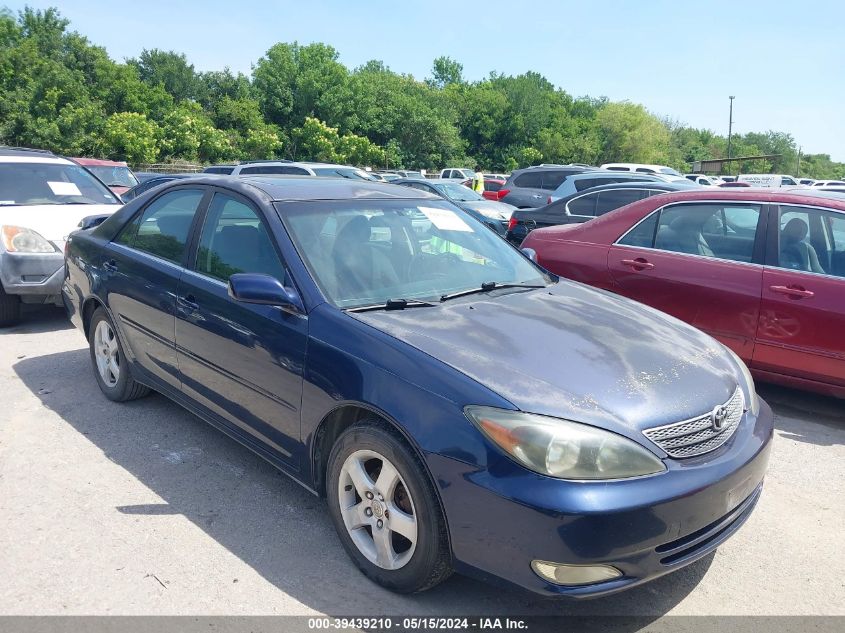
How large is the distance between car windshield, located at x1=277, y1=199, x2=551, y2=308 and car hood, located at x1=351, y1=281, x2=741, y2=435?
22 centimetres

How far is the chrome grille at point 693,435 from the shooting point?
8.29 feet

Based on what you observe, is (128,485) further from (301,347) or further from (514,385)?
(514,385)

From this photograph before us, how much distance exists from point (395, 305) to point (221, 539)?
52.9 inches

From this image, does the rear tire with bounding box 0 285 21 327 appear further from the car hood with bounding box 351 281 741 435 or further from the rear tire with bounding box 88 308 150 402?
the car hood with bounding box 351 281 741 435

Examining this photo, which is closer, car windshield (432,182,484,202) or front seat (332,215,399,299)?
front seat (332,215,399,299)

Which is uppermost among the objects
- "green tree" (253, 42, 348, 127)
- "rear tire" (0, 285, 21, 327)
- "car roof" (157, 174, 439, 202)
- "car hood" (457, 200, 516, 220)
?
"green tree" (253, 42, 348, 127)

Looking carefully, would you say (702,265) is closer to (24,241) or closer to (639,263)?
(639,263)

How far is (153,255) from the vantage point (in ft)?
14.1

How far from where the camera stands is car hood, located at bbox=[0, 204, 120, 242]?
6.86 m

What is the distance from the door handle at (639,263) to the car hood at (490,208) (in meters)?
8.83

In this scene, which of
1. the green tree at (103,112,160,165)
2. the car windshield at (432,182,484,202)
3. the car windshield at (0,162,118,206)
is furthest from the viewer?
the green tree at (103,112,160,165)

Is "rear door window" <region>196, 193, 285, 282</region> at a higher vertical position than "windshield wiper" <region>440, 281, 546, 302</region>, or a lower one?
higher

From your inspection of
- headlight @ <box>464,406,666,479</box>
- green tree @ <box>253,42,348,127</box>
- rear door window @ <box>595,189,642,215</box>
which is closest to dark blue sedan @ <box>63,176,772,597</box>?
headlight @ <box>464,406,666,479</box>

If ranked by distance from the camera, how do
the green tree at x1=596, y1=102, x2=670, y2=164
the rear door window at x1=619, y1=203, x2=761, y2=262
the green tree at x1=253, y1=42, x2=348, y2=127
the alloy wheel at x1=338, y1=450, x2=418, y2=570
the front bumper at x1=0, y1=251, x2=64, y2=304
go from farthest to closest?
the green tree at x1=596, y1=102, x2=670, y2=164 → the green tree at x1=253, y1=42, x2=348, y2=127 → the front bumper at x1=0, y1=251, x2=64, y2=304 → the rear door window at x1=619, y1=203, x2=761, y2=262 → the alloy wheel at x1=338, y1=450, x2=418, y2=570
